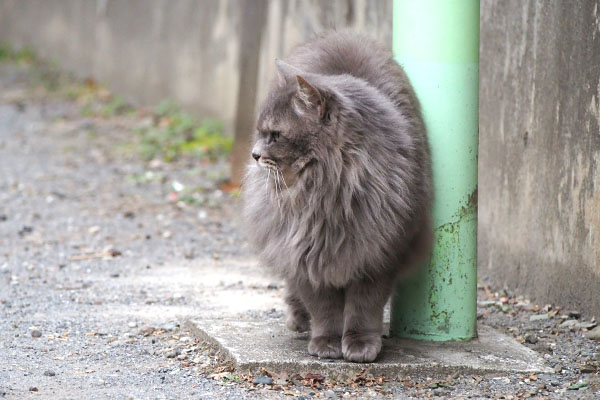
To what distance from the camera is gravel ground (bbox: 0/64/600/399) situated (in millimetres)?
3428

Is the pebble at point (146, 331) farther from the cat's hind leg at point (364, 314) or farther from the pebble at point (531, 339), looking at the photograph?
the pebble at point (531, 339)

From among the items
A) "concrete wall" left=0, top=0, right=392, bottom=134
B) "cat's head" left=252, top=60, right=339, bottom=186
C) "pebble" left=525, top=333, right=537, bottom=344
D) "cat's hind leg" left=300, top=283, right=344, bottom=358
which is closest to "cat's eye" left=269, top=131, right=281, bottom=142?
"cat's head" left=252, top=60, right=339, bottom=186

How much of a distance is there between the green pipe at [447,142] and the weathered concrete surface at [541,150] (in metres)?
0.69

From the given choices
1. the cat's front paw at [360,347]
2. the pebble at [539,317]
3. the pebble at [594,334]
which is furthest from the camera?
the pebble at [539,317]

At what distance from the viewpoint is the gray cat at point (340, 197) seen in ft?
11.1

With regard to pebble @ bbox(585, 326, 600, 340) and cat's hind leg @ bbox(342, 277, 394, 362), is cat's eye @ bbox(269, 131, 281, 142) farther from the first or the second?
pebble @ bbox(585, 326, 600, 340)

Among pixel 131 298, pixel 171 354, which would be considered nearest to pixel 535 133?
pixel 171 354

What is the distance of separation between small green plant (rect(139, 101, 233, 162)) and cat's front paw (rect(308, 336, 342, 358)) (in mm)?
5095

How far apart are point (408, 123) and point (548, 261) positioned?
145 cm

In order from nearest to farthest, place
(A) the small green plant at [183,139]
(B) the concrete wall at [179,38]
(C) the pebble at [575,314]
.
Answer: (C) the pebble at [575,314]
(B) the concrete wall at [179,38]
(A) the small green plant at [183,139]

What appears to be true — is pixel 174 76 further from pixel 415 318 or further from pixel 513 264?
pixel 415 318

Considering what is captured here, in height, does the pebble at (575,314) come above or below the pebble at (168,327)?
above

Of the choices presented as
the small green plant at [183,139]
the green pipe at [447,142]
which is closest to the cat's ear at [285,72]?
the green pipe at [447,142]

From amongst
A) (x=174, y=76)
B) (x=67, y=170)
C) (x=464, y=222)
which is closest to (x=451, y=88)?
(x=464, y=222)
